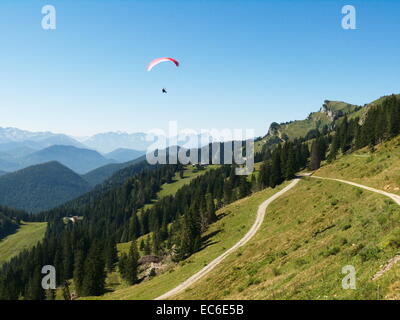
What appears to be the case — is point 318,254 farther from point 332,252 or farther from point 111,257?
point 111,257

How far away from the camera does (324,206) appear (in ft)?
143

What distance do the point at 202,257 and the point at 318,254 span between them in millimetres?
29380

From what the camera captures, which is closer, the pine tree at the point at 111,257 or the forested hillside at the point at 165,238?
the forested hillside at the point at 165,238

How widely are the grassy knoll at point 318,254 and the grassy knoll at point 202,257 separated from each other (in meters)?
6.55

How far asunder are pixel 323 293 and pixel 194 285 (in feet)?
70.6

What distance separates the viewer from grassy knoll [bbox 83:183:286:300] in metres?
42.1

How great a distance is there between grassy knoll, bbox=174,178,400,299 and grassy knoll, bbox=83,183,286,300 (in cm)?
→ 655

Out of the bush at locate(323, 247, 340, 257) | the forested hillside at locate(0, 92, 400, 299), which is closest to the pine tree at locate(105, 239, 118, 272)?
the forested hillside at locate(0, 92, 400, 299)

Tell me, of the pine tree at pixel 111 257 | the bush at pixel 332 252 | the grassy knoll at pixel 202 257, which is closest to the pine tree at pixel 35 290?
the pine tree at pixel 111 257

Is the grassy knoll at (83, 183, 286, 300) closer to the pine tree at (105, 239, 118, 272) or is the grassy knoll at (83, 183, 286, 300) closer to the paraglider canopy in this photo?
the pine tree at (105, 239, 118, 272)

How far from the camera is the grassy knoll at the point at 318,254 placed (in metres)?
17.3

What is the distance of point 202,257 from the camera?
5072cm

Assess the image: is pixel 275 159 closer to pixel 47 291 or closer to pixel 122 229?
pixel 47 291

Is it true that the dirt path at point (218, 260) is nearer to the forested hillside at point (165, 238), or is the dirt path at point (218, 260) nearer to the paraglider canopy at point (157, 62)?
the forested hillside at point (165, 238)
